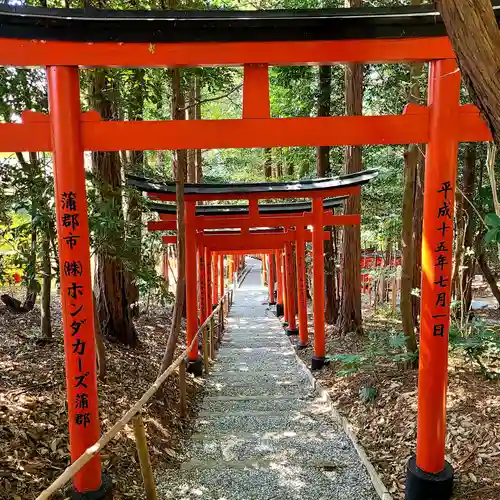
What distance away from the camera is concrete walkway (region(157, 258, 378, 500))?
383 centimetres

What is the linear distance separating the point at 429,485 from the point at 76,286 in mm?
2855

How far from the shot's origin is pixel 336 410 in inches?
217

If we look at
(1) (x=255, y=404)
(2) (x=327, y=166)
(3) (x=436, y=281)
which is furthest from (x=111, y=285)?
(2) (x=327, y=166)

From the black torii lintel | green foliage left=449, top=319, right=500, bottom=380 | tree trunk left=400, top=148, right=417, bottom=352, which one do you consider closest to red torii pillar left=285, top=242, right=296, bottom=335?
tree trunk left=400, top=148, right=417, bottom=352

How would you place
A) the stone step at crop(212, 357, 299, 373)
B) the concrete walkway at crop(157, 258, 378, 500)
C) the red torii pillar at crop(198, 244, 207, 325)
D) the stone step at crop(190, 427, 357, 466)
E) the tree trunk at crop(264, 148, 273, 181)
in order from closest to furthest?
the concrete walkway at crop(157, 258, 378, 500) < the stone step at crop(190, 427, 357, 466) < the stone step at crop(212, 357, 299, 373) < the red torii pillar at crop(198, 244, 207, 325) < the tree trunk at crop(264, 148, 273, 181)

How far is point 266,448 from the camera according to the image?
15.3ft

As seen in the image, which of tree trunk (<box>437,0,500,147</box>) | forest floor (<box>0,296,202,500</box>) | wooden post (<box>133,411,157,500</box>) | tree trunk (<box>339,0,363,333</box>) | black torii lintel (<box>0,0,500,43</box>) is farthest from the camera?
tree trunk (<box>339,0,363,333</box>)

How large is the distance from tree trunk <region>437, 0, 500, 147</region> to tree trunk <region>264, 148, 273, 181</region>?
50.9 feet

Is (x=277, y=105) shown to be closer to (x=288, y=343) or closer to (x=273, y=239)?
(x=273, y=239)

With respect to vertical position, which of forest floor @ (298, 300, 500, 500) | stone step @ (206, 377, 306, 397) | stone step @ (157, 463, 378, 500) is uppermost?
forest floor @ (298, 300, 500, 500)

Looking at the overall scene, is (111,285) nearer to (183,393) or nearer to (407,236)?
(183,393)

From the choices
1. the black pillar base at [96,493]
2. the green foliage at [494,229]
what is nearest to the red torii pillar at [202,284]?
the black pillar base at [96,493]

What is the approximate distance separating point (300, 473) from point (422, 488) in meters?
1.06

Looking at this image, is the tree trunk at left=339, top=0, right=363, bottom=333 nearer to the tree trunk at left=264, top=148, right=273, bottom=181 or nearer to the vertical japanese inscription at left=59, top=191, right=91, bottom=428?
the vertical japanese inscription at left=59, top=191, right=91, bottom=428
